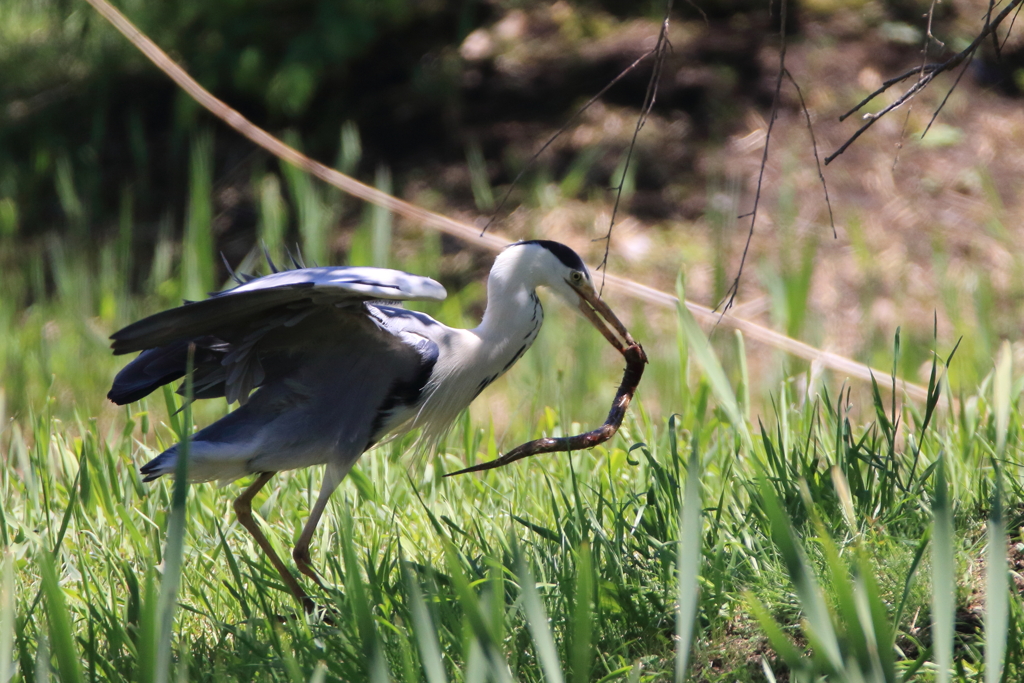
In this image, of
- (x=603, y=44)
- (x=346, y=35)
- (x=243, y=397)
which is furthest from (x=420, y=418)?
(x=603, y=44)

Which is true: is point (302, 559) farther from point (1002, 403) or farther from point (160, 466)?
point (1002, 403)

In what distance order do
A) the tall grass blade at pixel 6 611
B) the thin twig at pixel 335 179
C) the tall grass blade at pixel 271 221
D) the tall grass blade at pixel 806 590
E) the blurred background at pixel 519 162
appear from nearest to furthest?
the tall grass blade at pixel 806 590 → the tall grass blade at pixel 6 611 → the thin twig at pixel 335 179 → the tall grass blade at pixel 271 221 → the blurred background at pixel 519 162

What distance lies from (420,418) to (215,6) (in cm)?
335

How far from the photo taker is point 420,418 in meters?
2.81

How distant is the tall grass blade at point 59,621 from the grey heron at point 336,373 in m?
1.22

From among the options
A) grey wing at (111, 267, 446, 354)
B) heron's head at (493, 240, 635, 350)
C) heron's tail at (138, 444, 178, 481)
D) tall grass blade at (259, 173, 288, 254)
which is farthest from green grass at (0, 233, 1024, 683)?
tall grass blade at (259, 173, 288, 254)

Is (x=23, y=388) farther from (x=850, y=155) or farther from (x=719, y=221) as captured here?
(x=850, y=155)

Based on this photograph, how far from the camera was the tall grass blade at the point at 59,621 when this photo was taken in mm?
1237

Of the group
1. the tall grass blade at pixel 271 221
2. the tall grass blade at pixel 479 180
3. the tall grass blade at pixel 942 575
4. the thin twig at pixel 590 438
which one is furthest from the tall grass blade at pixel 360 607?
the tall grass blade at pixel 479 180

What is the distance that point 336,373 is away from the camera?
9.08ft

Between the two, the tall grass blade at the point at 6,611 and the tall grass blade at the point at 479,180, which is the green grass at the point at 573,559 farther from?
the tall grass blade at the point at 479,180

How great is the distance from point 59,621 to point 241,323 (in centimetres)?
129

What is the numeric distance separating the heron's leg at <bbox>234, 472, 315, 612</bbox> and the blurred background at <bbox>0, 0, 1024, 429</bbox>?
5.13ft

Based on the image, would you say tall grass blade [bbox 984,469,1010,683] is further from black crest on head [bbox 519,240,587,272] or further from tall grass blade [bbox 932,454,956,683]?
black crest on head [bbox 519,240,587,272]
